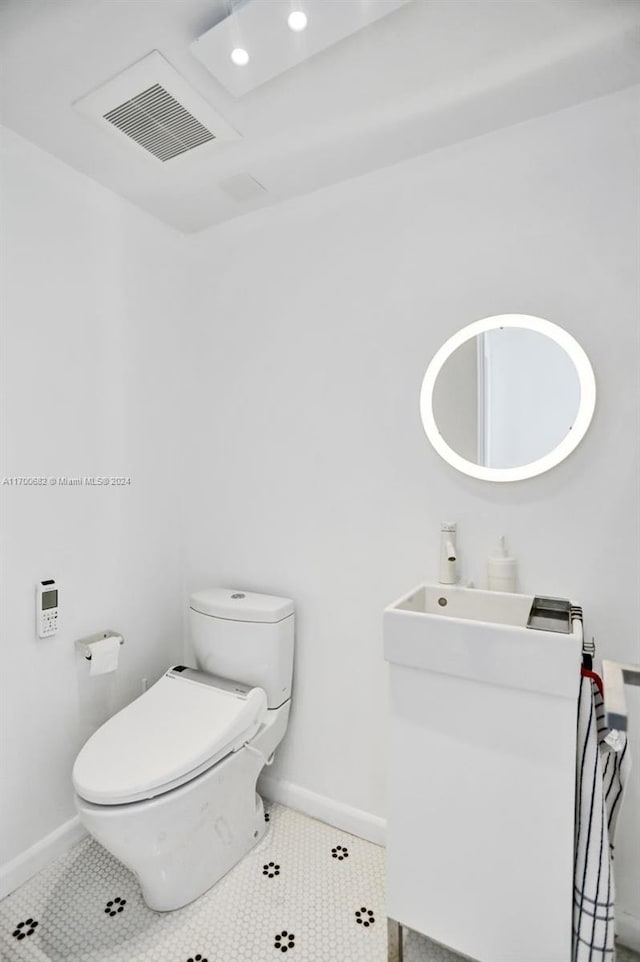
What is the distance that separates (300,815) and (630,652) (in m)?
1.28

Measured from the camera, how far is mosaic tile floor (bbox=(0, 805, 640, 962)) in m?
1.30

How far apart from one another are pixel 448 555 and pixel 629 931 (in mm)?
1066

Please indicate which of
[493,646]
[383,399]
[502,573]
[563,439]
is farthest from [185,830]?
[563,439]

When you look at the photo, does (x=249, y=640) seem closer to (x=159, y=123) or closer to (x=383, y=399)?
(x=383, y=399)

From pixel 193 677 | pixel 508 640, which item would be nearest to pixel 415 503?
pixel 508 640

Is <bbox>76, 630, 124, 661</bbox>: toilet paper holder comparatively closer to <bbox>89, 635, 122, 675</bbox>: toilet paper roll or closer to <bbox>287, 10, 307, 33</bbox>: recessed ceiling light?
<bbox>89, 635, 122, 675</bbox>: toilet paper roll

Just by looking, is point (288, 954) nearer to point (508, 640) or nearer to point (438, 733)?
point (438, 733)

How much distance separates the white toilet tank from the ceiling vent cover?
152cm

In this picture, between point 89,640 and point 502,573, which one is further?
point 89,640

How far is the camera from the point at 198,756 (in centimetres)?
138

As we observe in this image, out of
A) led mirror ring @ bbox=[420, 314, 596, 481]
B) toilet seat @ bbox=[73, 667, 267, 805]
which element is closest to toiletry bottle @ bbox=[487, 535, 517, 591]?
led mirror ring @ bbox=[420, 314, 596, 481]

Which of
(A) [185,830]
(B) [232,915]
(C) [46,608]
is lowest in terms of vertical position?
(B) [232,915]

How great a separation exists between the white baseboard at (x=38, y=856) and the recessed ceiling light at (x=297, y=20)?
93.9 inches

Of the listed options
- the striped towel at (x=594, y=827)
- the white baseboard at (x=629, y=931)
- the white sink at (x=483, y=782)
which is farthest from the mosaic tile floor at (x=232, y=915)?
the striped towel at (x=594, y=827)
